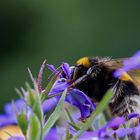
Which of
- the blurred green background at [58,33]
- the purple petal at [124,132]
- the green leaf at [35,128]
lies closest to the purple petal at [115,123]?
the purple petal at [124,132]

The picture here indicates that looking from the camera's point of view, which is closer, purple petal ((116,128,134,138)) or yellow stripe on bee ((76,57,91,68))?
purple petal ((116,128,134,138))

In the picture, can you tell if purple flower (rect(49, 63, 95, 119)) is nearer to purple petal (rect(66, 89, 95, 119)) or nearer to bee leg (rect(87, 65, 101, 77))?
purple petal (rect(66, 89, 95, 119))

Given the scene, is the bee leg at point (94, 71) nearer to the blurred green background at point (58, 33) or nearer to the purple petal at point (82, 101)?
the purple petal at point (82, 101)

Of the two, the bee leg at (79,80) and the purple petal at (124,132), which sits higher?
the bee leg at (79,80)

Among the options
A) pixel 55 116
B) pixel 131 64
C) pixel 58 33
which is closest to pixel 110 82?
pixel 131 64

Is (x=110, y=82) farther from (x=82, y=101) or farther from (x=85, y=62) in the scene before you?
(x=82, y=101)

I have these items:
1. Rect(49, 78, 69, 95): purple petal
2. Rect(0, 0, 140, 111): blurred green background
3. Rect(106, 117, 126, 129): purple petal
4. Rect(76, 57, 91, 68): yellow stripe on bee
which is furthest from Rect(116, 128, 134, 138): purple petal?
Rect(0, 0, 140, 111): blurred green background

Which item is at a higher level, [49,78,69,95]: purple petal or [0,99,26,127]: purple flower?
[0,99,26,127]: purple flower
